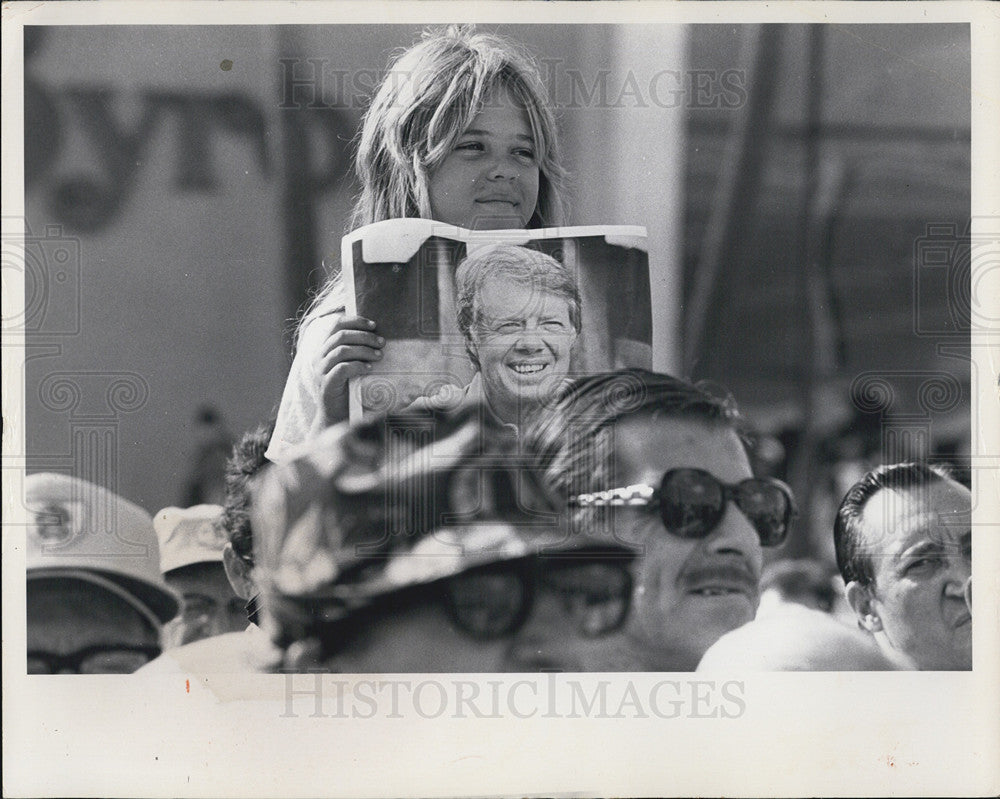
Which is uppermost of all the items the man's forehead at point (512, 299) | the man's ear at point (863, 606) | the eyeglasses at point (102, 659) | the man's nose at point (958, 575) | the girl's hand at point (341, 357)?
the man's forehead at point (512, 299)

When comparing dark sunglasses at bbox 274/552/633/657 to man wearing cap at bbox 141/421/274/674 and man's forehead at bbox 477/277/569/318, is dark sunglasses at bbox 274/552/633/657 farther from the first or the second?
man's forehead at bbox 477/277/569/318

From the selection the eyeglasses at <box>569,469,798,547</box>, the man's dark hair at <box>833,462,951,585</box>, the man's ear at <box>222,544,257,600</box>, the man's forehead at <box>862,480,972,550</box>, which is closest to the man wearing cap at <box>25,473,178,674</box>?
the man's ear at <box>222,544,257,600</box>

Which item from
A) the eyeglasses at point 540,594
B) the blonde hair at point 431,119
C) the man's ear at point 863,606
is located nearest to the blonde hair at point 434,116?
the blonde hair at point 431,119

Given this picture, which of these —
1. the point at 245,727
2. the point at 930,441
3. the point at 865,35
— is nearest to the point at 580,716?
the point at 245,727

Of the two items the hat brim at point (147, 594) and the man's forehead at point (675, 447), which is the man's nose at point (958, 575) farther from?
the hat brim at point (147, 594)

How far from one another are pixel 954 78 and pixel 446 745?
269 centimetres

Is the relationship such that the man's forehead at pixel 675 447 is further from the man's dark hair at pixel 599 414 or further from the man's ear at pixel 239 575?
the man's ear at pixel 239 575

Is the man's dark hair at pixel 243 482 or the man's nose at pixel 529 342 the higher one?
the man's nose at pixel 529 342

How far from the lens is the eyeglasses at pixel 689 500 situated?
3301 mm

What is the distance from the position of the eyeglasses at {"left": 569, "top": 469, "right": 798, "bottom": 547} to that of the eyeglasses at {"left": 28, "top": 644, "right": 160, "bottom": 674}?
1465 millimetres

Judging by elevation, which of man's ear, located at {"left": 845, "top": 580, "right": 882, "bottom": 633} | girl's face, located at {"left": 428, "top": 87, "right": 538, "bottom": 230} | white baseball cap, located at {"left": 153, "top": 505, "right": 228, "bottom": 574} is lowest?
man's ear, located at {"left": 845, "top": 580, "right": 882, "bottom": 633}

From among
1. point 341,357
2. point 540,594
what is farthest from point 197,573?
point 540,594

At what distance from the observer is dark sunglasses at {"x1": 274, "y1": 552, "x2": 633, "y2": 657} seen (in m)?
3.30

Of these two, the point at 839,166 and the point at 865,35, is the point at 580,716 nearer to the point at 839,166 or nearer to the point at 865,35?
the point at 839,166
